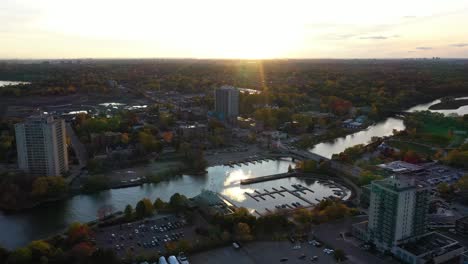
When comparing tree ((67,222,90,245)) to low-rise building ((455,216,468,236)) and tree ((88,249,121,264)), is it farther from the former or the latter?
low-rise building ((455,216,468,236))

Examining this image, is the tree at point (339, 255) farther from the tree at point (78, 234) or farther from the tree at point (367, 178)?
the tree at point (78, 234)

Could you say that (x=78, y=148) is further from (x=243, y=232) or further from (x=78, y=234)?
(x=243, y=232)

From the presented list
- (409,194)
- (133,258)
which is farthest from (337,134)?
(133,258)

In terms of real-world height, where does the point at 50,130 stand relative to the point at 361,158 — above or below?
above

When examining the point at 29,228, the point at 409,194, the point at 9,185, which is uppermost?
the point at 409,194

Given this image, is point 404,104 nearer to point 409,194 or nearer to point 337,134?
point 337,134

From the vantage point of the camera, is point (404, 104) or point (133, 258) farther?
point (404, 104)

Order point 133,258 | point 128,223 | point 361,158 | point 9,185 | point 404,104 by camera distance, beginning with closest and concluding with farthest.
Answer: point 133,258
point 128,223
point 9,185
point 361,158
point 404,104
